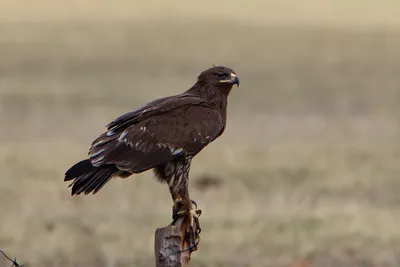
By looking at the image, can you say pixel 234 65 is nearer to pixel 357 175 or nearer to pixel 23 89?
pixel 23 89

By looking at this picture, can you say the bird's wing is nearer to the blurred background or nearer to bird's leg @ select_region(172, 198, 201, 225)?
bird's leg @ select_region(172, 198, 201, 225)

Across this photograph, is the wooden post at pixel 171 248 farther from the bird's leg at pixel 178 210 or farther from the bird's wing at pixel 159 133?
the bird's wing at pixel 159 133

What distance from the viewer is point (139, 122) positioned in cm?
848

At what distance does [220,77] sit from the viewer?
8969 mm

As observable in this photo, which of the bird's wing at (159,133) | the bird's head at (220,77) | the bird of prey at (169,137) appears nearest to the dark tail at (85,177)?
the bird of prey at (169,137)

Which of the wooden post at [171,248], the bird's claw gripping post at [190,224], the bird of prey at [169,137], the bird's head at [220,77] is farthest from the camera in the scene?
the bird's head at [220,77]

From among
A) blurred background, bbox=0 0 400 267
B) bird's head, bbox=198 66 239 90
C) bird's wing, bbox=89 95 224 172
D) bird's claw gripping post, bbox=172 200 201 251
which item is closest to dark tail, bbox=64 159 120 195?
bird's wing, bbox=89 95 224 172

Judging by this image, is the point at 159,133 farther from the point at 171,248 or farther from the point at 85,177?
the point at 171,248

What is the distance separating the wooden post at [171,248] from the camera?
735cm

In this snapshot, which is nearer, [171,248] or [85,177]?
[171,248]

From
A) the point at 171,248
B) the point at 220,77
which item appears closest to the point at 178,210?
the point at 171,248

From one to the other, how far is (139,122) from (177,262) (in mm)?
1382

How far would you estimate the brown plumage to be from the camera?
812 centimetres

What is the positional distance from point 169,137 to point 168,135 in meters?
0.02
